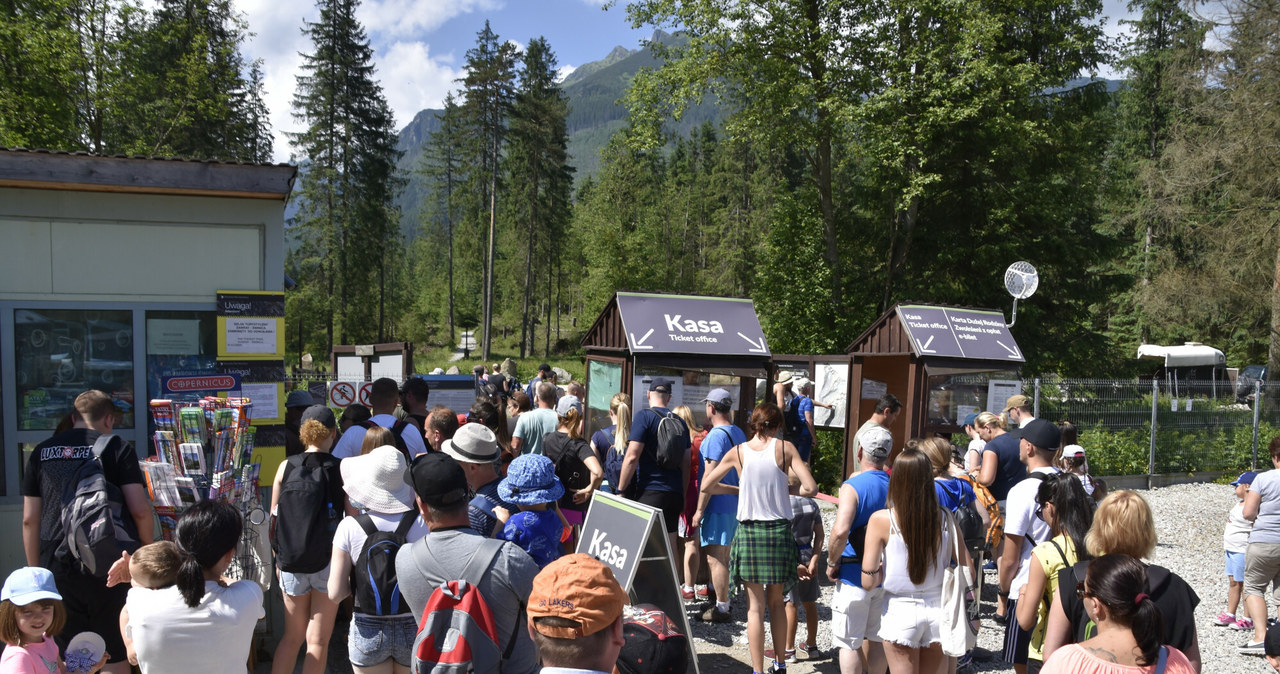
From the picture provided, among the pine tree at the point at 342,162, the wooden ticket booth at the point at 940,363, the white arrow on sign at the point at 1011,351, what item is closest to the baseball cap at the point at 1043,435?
the wooden ticket booth at the point at 940,363

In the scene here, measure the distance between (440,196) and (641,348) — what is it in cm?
5367

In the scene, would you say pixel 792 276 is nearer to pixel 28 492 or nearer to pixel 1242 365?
pixel 28 492

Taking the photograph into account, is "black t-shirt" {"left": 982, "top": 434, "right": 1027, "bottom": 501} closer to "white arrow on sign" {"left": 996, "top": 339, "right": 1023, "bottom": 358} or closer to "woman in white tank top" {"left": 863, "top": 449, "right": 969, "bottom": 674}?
"woman in white tank top" {"left": 863, "top": 449, "right": 969, "bottom": 674}

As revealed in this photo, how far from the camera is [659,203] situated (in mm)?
52562

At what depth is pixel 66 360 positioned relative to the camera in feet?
18.0

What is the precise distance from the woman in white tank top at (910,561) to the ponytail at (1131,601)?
108 cm

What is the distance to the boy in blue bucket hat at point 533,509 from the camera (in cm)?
354

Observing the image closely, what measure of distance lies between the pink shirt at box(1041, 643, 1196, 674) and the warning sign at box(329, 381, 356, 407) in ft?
33.9

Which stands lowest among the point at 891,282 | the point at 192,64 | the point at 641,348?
the point at 641,348

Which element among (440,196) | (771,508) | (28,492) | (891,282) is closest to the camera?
(28,492)

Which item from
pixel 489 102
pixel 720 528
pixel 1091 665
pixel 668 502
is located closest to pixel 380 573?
pixel 1091 665

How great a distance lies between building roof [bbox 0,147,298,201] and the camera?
511 cm

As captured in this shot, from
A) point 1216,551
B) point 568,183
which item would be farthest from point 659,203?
point 1216,551

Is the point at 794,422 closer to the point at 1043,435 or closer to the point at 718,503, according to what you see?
the point at 718,503
